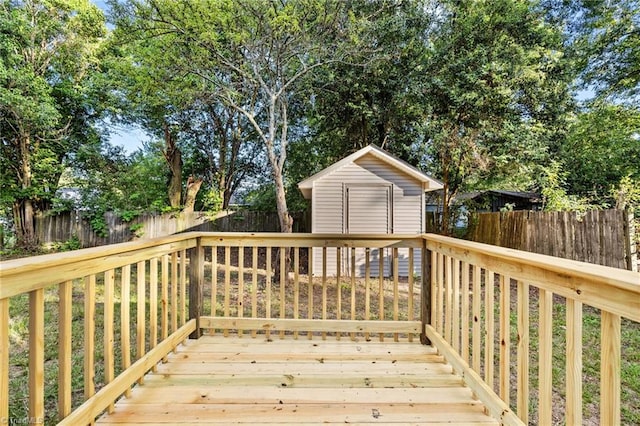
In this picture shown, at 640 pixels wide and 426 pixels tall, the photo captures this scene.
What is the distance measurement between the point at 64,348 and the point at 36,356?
16cm

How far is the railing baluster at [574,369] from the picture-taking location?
1088mm

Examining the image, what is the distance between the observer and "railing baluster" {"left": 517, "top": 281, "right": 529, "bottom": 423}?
1.39 metres

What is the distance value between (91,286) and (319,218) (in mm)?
5978

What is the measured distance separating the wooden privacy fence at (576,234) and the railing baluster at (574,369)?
4974mm

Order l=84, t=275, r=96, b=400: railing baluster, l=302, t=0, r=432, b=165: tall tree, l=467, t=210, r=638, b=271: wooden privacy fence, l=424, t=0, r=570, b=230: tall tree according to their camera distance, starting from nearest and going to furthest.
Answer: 1. l=84, t=275, r=96, b=400: railing baluster
2. l=467, t=210, r=638, b=271: wooden privacy fence
3. l=424, t=0, r=570, b=230: tall tree
4. l=302, t=0, r=432, b=165: tall tree

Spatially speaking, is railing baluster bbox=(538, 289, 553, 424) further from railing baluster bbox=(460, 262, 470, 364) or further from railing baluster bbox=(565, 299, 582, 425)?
railing baluster bbox=(460, 262, 470, 364)

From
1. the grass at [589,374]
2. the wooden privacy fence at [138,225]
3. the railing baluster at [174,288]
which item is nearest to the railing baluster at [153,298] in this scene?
the railing baluster at [174,288]

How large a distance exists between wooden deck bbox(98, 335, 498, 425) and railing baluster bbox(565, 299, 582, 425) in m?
0.60

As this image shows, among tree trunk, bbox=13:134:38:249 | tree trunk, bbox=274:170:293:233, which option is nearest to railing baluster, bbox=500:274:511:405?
tree trunk, bbox=274:170:293:233

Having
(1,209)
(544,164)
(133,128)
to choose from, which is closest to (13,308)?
(1,209)

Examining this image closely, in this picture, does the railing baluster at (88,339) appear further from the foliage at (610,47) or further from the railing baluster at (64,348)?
the foliage at (610,47)

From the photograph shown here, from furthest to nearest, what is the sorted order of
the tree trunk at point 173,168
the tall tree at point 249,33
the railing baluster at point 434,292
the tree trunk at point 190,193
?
the tree trunk at point 173,168 < the tree trunk at point 190,193 < the tall tree at point 249,33 < the railing baluster at point 434,292

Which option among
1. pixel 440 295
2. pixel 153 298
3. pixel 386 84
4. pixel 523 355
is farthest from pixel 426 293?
pixel 386 84

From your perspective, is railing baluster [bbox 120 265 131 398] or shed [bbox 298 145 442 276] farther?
shed [bbox 298 145 442 276]
